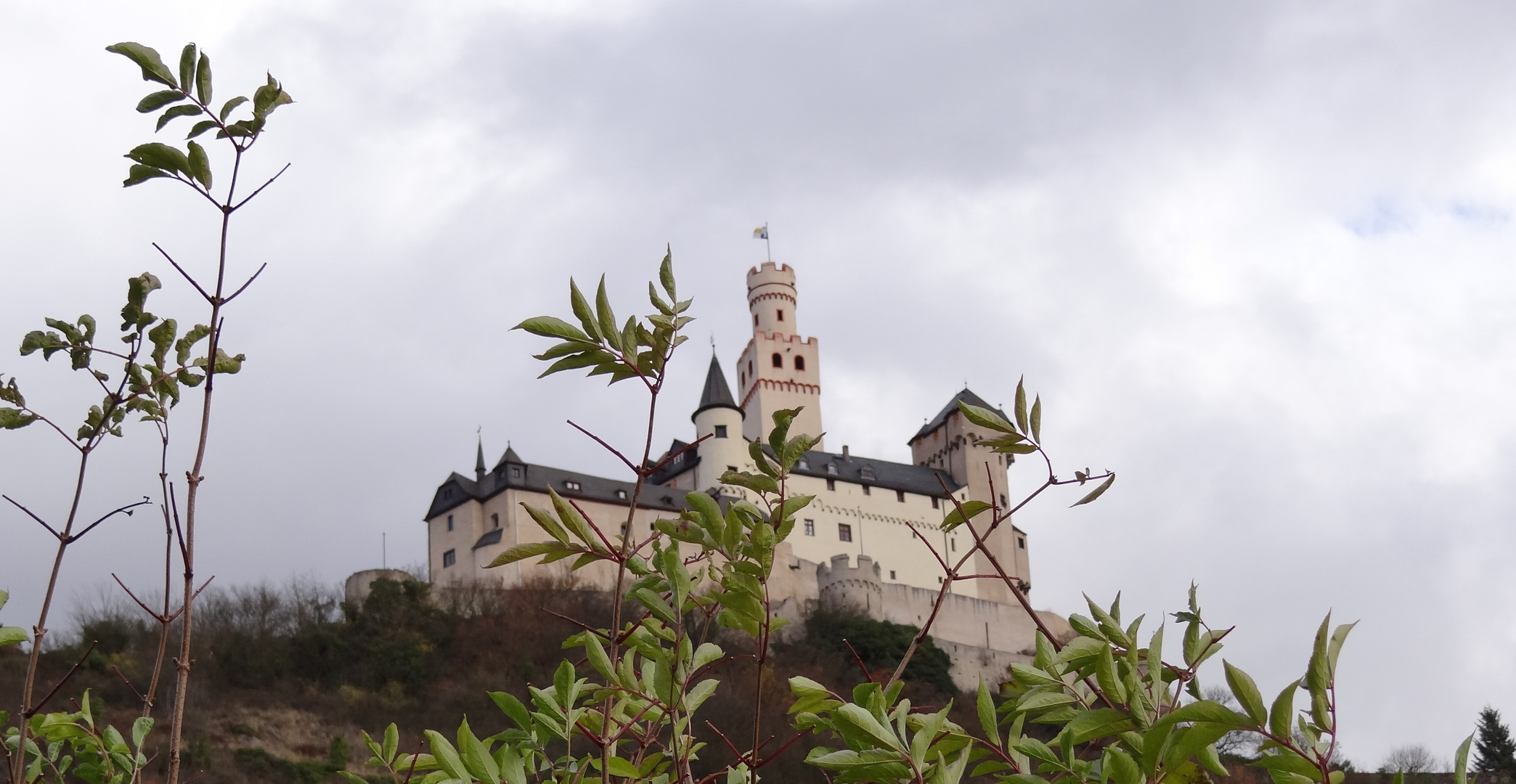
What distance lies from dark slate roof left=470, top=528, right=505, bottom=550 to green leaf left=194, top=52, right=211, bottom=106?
4384 centimetres

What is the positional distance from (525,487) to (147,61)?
44.6 meters

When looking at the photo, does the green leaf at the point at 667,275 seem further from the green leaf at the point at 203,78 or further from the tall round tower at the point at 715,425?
the tall round tower at the point at 715,425

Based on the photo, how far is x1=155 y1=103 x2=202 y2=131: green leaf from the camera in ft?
8.01

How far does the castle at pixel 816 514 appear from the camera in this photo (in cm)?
4691


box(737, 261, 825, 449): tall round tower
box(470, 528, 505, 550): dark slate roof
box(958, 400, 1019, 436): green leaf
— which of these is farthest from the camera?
box(737, 261, 825, 449): tall round tower

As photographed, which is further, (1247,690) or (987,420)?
(987,420)

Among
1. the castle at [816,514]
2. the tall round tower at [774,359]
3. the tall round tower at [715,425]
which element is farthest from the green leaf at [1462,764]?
the tall round tower at [774,359]

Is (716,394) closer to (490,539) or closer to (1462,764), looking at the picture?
(490,539)

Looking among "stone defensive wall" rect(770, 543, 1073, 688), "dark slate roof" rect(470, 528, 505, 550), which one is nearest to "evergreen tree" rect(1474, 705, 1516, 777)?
"stone defensive wall" rect(770, 543, 1073, 688)

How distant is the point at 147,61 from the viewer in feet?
7.84

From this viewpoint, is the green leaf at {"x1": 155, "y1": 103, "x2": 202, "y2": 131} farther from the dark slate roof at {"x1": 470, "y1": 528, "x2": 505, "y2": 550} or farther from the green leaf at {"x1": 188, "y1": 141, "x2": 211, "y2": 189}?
the dark slate roof at {"x1": 470, "y1": 528, "x2": 505, "y2": 550}

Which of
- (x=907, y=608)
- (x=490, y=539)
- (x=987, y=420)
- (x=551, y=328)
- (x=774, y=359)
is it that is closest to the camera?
(x=551, y=328)

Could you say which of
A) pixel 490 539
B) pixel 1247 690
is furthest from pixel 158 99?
pixel 490 539

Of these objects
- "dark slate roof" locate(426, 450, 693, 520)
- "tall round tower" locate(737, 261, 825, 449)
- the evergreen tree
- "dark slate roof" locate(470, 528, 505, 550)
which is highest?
"tall round tower" locate(737, 261, 825, 449)
